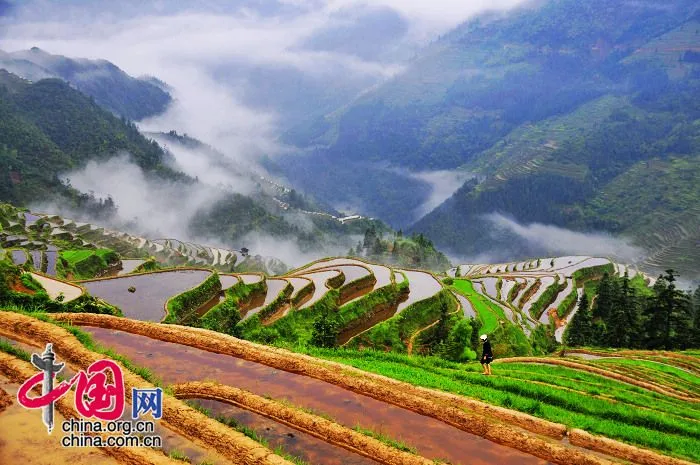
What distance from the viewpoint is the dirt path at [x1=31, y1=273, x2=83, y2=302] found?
2822 centimetres

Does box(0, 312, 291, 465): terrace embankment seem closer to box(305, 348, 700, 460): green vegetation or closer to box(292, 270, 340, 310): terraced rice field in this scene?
box(305, 348, 700, 460): green vegetation

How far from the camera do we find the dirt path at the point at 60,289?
92.6 ft

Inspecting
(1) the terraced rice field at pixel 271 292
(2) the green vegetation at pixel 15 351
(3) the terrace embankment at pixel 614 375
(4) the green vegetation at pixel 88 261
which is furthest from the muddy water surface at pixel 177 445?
(4) the green vegetation at pixel 88 261

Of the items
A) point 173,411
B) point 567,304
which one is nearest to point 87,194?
point 567,304

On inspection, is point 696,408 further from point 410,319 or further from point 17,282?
point 17,282

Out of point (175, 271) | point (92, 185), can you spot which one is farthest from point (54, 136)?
point (175, 271)

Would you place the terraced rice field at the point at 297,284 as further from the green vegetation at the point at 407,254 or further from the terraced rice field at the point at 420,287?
the green vegetation at the point at 407,254

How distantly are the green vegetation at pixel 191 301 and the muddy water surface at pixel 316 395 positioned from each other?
1350 centimetres

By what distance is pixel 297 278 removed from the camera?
1930 inches

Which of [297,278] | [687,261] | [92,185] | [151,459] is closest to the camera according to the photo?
[151,459]

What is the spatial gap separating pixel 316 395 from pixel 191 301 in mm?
23552


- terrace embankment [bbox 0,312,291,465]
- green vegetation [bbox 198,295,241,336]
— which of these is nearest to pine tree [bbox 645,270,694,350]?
green vegetation [bbox 198,295,241,336]

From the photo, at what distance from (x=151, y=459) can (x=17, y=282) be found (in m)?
18.4

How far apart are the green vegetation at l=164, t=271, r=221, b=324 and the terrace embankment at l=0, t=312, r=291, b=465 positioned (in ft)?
48.0
